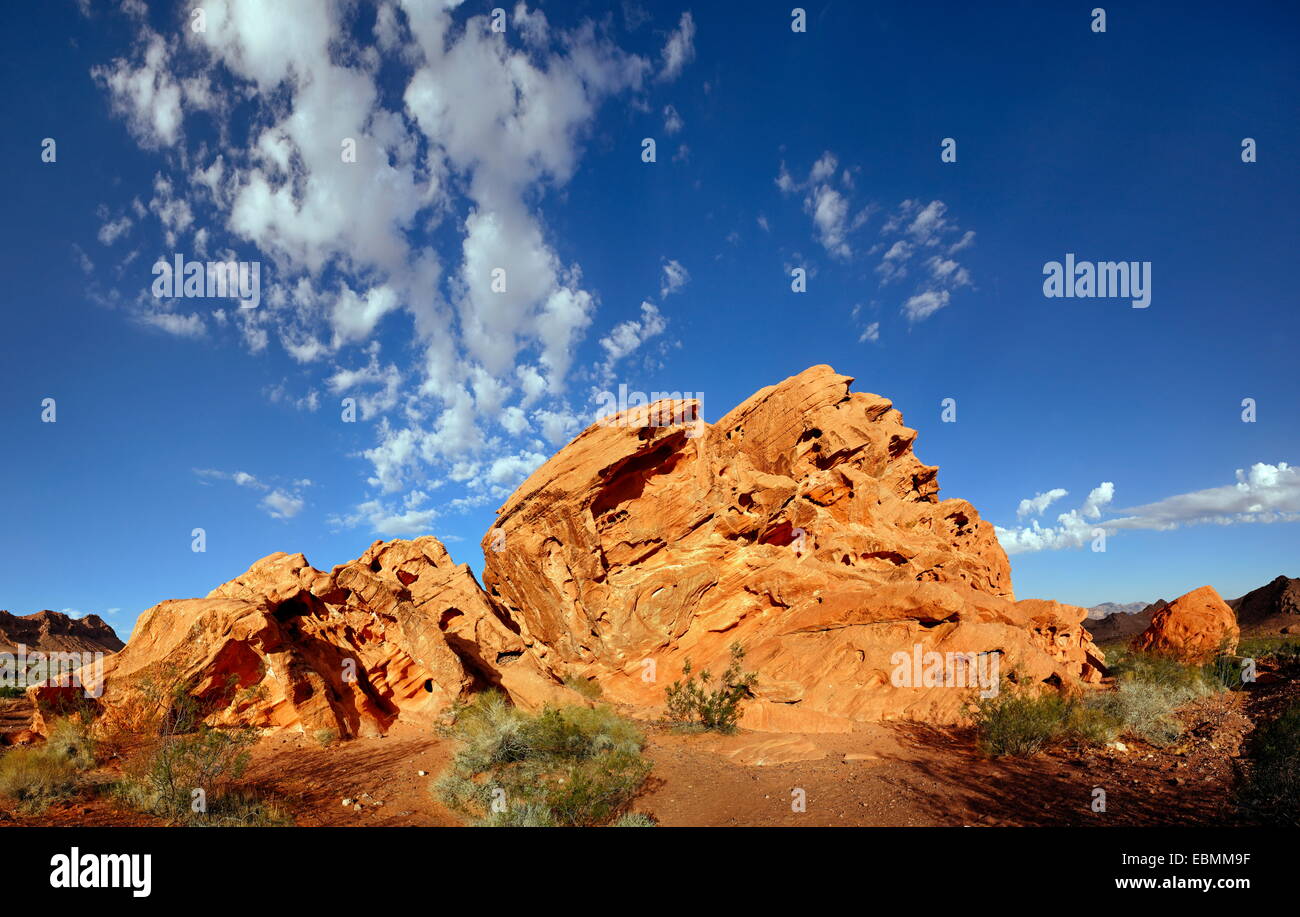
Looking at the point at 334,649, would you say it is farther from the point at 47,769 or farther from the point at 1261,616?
the point at 1261,616

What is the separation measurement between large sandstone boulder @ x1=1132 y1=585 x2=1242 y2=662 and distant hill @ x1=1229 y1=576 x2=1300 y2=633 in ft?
94.5

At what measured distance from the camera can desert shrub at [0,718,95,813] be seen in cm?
866

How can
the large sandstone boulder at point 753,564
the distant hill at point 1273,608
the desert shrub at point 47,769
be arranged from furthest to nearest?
the distant hill at point 1273,608 < the large sandstone boulder at point 753,564 < the desert shrub at point 47,769

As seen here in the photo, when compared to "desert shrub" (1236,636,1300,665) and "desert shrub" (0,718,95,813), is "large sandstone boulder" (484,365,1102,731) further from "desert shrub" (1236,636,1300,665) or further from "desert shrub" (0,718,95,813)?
"desert shrub" (0,718,95,813)

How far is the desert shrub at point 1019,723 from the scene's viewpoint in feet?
40.3

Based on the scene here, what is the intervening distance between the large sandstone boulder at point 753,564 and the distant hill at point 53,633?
34869mm

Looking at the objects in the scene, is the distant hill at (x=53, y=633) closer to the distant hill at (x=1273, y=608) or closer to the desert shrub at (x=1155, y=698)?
the desert shrub at (x=1155, y=698)

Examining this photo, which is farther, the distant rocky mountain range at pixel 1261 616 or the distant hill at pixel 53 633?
the distant rocky mountain range at pixel 1261 616

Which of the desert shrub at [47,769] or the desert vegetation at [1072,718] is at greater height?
the desert shrub at [47,769]

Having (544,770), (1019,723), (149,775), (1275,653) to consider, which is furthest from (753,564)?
(1275,653)

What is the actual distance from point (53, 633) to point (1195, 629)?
72.7m

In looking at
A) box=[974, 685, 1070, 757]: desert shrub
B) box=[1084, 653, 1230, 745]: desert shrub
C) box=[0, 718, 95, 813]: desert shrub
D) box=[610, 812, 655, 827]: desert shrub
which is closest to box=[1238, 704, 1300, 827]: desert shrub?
box=[974, 685, 1070, 757]: desert shrub

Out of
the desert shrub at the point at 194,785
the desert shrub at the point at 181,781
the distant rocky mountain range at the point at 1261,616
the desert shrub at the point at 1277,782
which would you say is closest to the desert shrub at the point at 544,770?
the desert shrub at the point at 194,785
